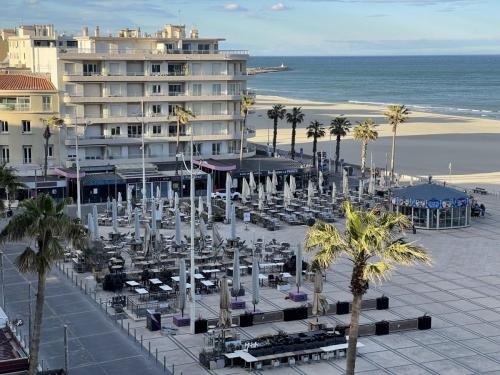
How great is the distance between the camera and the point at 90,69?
7281 cm

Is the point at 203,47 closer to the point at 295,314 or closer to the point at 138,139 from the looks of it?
the point at 138,139

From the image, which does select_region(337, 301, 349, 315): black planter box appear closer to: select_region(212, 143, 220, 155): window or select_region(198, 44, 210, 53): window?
select_region(212, 143, 220, 155): window

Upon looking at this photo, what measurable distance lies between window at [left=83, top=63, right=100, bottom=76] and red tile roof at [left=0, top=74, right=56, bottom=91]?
325 cm

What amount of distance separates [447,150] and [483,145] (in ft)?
26.2

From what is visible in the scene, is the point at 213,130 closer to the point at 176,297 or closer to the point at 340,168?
the point at 340,168

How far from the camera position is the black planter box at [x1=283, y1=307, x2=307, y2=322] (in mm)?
35447

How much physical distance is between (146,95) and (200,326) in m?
44.0

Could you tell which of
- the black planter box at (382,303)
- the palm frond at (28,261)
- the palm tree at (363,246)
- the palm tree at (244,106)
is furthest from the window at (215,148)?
the palm tree at (363,246)

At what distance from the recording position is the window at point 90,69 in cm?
7247

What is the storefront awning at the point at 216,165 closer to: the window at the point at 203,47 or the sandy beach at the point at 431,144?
the window at the point at 203,47

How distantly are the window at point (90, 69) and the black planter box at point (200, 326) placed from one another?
4362 centimetres

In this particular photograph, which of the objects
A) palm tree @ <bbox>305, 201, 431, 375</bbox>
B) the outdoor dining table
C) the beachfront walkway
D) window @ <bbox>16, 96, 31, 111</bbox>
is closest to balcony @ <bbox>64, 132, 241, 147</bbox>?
window @ <bbox>16, 96, 31, 111</bbox>

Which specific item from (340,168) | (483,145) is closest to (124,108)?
(340,168)

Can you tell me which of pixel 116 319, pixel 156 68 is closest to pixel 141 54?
pixel 156 68
